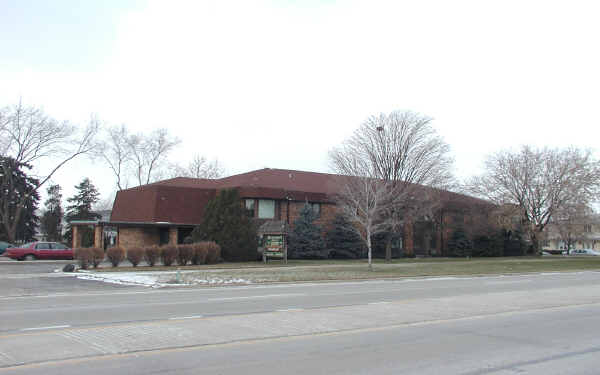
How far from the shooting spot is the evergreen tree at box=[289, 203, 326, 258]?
131ft

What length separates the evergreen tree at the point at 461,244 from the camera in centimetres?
5053

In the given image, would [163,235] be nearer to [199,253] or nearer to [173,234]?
[173,234]

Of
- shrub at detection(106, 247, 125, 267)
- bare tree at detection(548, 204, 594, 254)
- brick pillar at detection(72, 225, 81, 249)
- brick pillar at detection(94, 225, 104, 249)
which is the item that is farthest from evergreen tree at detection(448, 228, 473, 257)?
brick pillar at detection(72, 225, 81, 249)

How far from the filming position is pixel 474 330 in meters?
9.75

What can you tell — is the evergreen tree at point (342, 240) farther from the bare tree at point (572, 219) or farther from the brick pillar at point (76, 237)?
the brick pillar at point (76, 237)

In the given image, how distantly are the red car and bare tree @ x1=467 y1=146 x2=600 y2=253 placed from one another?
1273 inches

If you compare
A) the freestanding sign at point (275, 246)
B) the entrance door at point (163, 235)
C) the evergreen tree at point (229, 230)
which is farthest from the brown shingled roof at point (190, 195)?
the freestanding sign at point (275, 246)

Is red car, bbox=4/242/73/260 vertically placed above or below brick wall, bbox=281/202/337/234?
below

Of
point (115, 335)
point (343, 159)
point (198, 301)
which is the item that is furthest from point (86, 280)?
point (343, 159)

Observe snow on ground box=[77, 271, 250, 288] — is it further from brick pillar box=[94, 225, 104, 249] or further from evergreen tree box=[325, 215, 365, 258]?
evergreen tree box=[325, 215, 365, 258]

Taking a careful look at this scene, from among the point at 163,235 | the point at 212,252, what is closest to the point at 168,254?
the point at 212,252

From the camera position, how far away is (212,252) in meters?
32.8

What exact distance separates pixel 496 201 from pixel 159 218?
2644 cm

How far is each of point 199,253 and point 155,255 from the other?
295 cm
